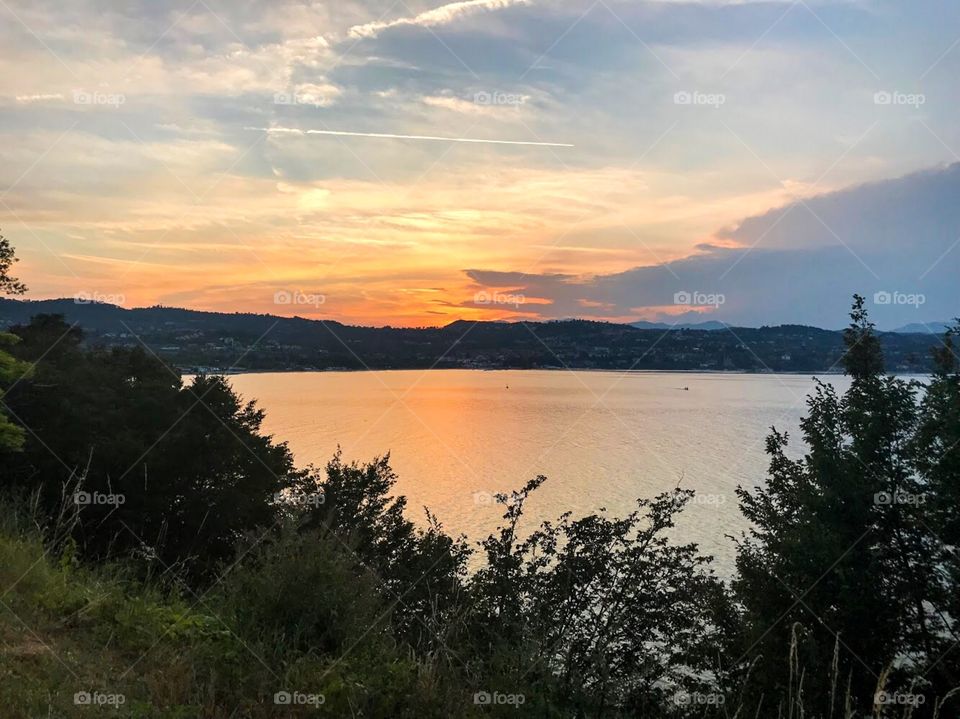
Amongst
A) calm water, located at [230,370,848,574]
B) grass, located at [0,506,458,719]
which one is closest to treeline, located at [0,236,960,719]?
grass, located at [0,506,458,719]

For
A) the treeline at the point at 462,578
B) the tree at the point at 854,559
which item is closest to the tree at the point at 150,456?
the treeline at the point at 462,578

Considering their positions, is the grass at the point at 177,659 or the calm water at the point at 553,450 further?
the calm water at the point at 553,450

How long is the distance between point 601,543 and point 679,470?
34.9m

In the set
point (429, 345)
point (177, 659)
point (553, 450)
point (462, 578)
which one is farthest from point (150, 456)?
point (429, 345)

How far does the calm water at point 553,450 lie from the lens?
123ft

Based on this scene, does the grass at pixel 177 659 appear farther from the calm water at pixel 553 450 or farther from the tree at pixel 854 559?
the calm water at pixel 553 450

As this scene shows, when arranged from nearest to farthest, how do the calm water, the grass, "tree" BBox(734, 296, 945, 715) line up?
the grass
"tree" BBox(734, 296, 945, 715)
the calm water

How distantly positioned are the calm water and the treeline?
17.5 ft

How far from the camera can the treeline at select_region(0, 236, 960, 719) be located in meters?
4.40

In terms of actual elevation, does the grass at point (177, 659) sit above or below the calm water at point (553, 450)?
above

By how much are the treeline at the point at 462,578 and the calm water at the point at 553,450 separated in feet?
17.5

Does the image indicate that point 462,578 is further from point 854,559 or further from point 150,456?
point 150,456

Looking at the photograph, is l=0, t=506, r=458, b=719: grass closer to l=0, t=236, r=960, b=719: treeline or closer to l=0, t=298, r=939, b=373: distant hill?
l=0, t=236, r=960, b=719: treeline

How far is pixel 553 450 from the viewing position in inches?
2402
